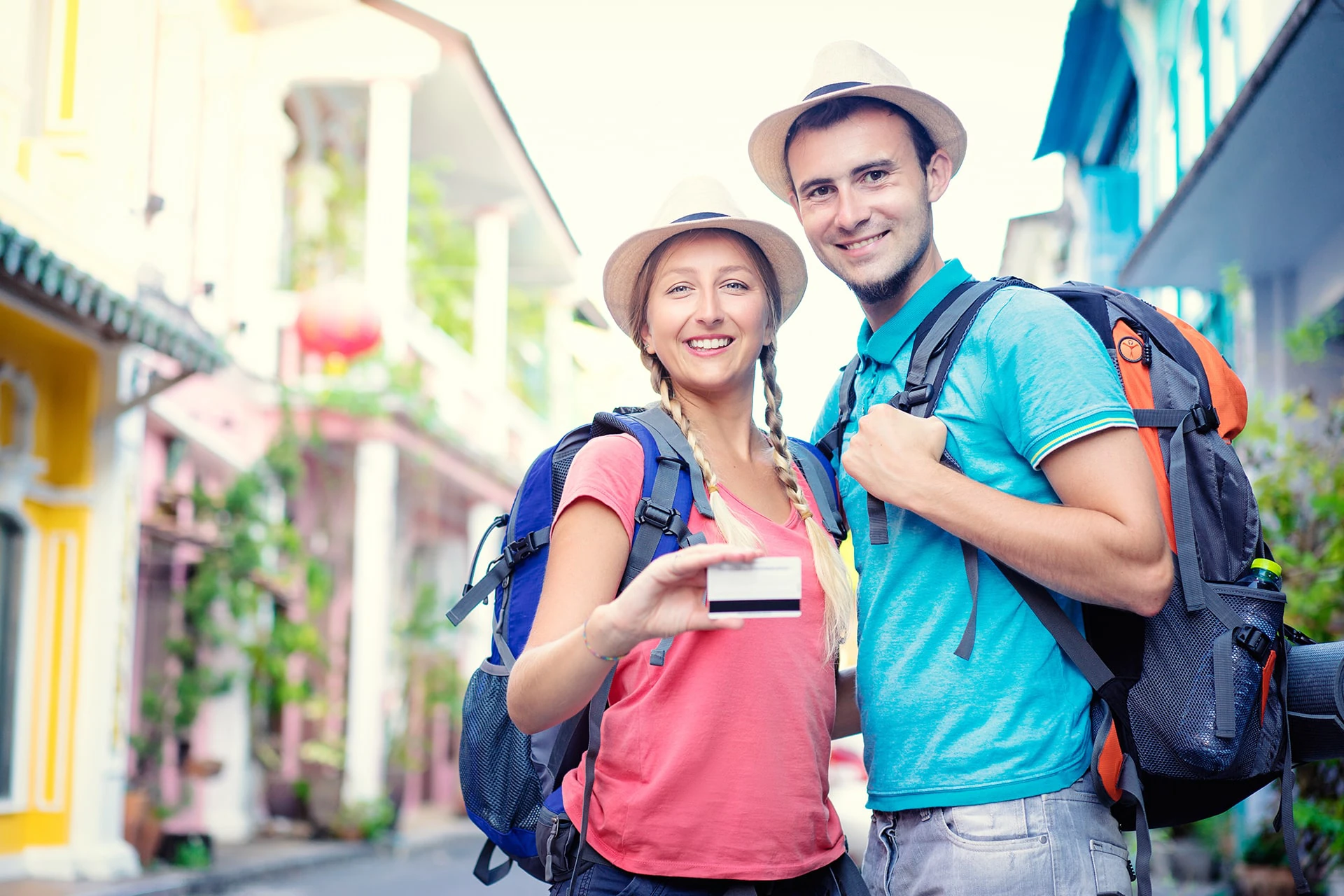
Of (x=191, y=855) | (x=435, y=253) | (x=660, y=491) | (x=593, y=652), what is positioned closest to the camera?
(x=593, y=652)

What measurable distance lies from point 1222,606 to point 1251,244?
7017 mm

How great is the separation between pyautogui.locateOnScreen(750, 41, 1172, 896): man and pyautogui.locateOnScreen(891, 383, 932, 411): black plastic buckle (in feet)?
0.13

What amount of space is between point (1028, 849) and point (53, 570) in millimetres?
8998

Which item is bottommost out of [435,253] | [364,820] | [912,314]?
[364,820]

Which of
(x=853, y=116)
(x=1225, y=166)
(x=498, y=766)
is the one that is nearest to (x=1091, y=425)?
(x=853, y=116)

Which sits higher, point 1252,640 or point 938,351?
point 938,351

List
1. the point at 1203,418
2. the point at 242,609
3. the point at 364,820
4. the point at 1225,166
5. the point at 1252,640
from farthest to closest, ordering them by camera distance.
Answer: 1. the point at 364,820
2. the point at 242,609
3. the point at 1225,166
4. the point at 1203,418
5. the point at 1252,640

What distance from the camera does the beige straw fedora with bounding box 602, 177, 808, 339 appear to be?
2.75 metres

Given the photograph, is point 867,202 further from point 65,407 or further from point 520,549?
point 65,407

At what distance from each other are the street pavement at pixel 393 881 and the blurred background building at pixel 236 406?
84 cm

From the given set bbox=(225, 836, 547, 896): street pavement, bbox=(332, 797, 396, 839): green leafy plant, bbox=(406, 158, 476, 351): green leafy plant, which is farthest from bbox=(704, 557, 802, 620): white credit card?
bbox=(406, 158, 476, 351): green leafy plant

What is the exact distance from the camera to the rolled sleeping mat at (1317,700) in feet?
7.39

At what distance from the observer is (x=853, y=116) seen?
9.05 feet

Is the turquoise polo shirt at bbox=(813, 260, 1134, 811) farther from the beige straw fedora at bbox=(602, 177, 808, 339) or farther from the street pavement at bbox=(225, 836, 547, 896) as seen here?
the street pavement at bbox=(225, 836, 547, 896)
